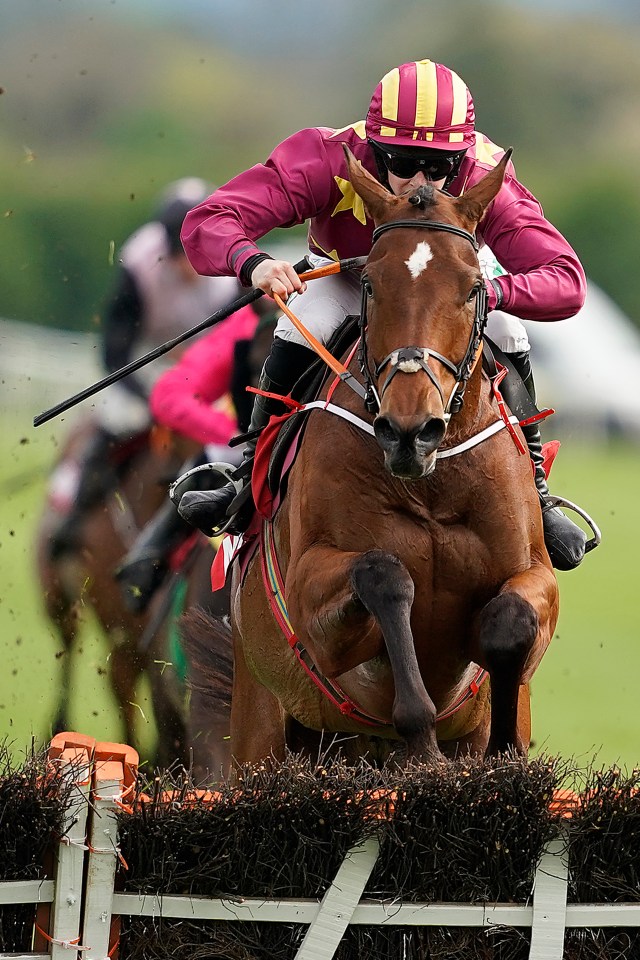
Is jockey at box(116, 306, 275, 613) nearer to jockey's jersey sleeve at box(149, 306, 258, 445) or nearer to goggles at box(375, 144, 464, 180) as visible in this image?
jockey's jersey sleeve at box(149, 306, 258, 445)

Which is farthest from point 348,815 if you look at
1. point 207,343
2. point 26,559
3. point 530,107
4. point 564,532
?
point 530,107

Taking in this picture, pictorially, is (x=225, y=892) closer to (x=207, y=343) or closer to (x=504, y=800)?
(x=504, y=800)

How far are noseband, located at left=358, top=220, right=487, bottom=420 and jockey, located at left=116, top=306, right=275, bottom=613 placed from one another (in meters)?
3.98

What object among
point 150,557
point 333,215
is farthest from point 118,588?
point 333,215

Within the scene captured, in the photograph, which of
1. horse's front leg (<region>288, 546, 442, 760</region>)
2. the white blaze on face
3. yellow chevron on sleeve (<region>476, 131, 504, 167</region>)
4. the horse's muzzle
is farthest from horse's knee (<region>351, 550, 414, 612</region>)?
yellow chevron on sleeve (<region>476, 131, 504, 167</region>)

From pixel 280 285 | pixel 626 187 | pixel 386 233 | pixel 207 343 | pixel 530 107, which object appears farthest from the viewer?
pixel 626 187

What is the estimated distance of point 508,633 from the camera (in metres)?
3.64

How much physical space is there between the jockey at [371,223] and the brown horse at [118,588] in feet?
10.7

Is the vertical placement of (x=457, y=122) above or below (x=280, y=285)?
above

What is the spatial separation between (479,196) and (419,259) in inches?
12.1

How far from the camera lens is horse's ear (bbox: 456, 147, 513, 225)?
3727mm

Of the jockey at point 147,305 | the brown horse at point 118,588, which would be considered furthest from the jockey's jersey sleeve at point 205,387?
the jockey at point 147,305

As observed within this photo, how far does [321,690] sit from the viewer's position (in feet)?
14.5

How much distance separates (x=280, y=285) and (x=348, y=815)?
4.78 feet
